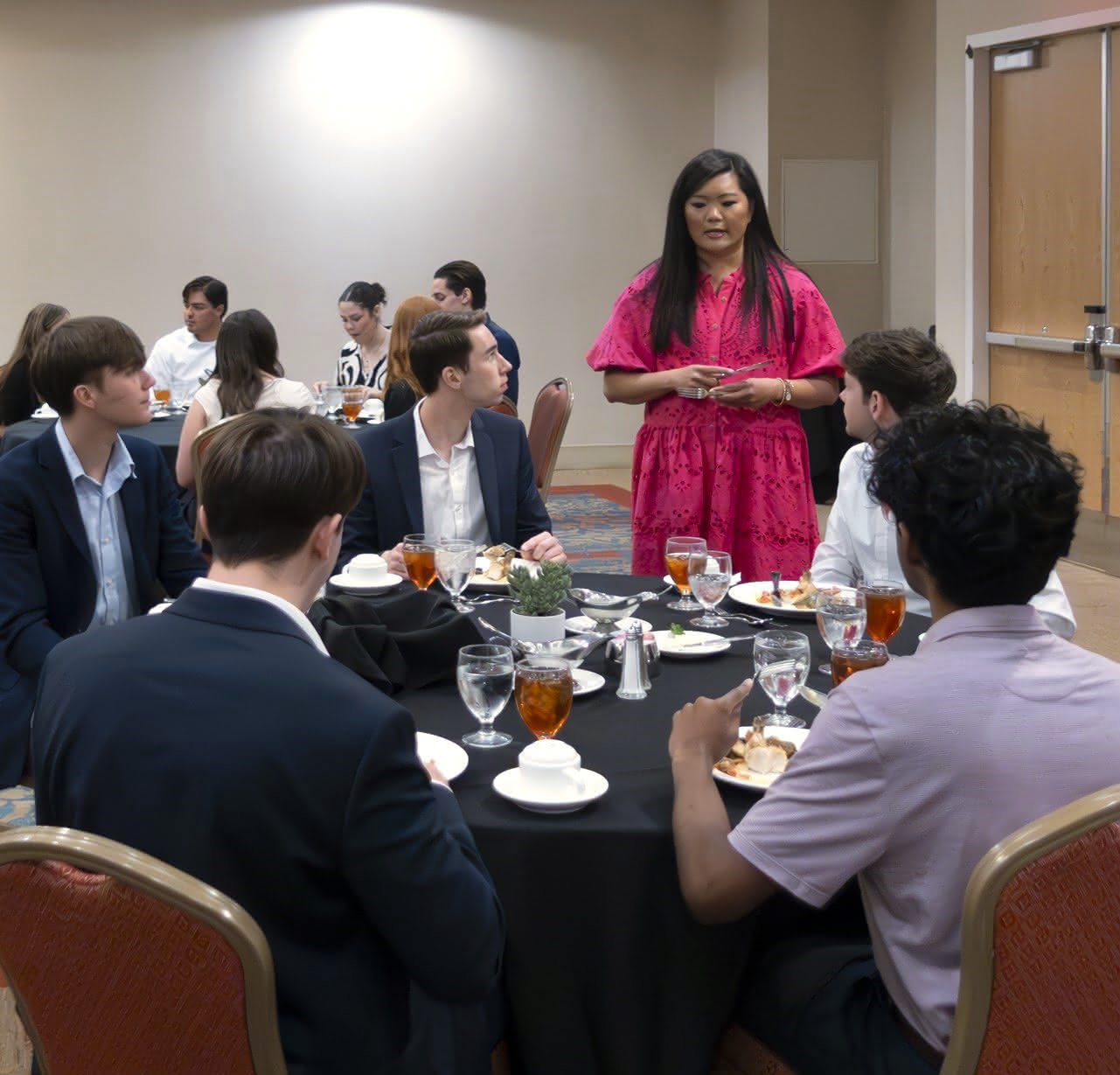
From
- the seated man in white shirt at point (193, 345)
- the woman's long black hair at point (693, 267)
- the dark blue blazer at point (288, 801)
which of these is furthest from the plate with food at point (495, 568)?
the seated man in white shirt at point (193, 345)

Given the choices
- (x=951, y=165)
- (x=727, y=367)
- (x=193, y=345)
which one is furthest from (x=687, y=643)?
(x=951, y=165)

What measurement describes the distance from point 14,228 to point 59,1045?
8.66 m

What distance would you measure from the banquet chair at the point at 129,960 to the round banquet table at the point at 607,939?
0.45 metres

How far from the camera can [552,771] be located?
1626 millimetres

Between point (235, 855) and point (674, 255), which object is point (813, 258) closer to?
point (674, 255)

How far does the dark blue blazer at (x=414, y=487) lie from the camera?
311cm

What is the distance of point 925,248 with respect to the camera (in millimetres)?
8742

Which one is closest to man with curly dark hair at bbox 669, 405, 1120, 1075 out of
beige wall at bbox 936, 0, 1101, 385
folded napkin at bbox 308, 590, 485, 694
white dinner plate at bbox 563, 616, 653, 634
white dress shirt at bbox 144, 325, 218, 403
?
folded napkin at bbox 308, 590, 485, 694

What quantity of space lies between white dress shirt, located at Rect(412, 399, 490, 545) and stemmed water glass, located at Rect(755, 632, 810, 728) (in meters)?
1.39

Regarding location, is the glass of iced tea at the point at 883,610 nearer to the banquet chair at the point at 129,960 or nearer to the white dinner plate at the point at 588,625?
the white dinner plate at the point at 588,625

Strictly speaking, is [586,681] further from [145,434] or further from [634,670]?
[145,434]

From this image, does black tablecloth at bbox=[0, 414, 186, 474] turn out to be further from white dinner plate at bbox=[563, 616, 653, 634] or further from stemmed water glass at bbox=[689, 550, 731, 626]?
stemmed water glass at bbox=[689, 550, 731, 626]

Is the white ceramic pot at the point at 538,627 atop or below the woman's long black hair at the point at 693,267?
below

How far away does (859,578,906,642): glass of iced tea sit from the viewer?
6.81 feet
